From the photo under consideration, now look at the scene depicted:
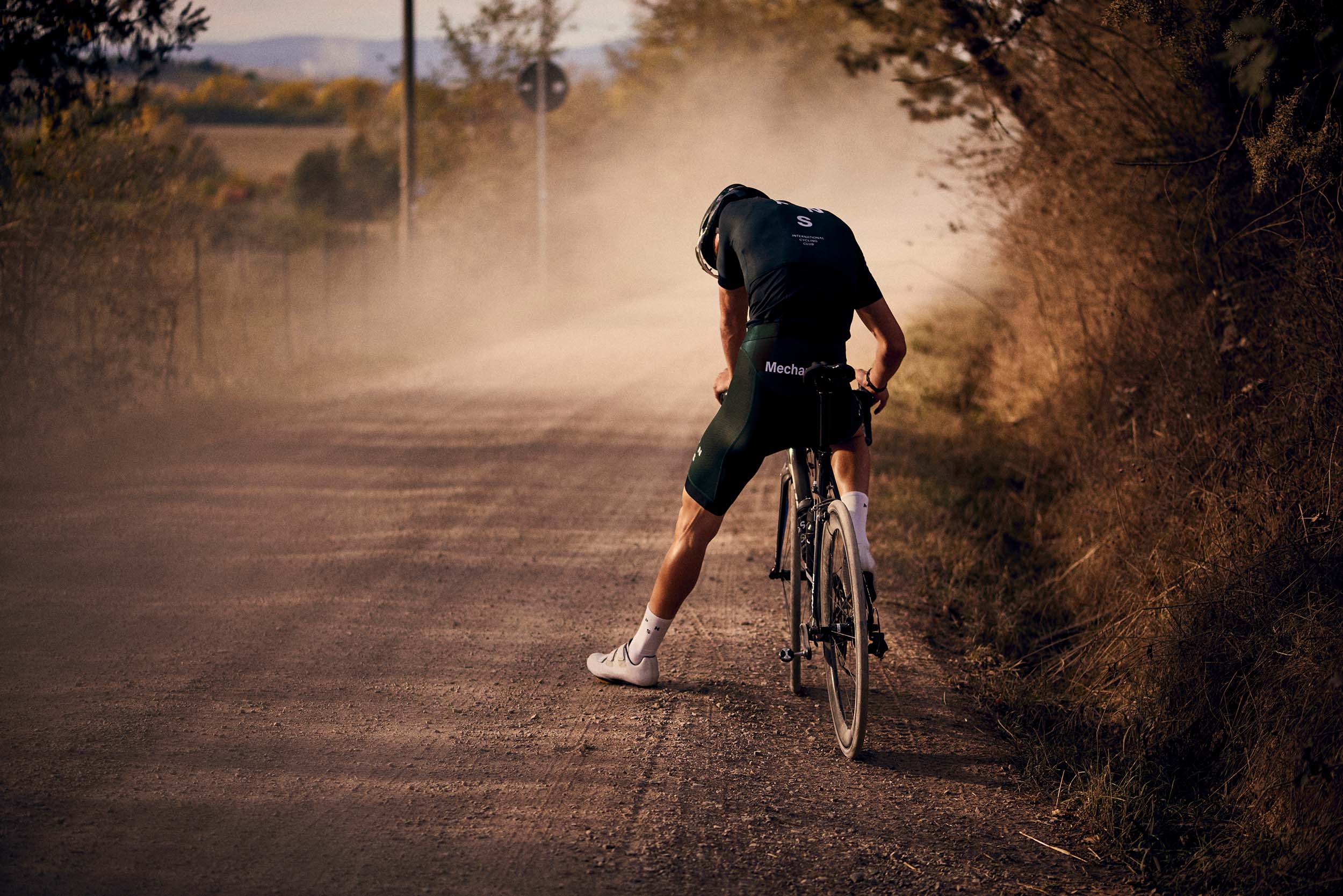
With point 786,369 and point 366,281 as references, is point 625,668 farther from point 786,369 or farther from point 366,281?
point 366,281

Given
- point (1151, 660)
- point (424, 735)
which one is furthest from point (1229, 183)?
point (424, 735)

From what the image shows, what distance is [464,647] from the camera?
492cm

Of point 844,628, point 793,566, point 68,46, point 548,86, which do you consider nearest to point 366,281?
point 548,86

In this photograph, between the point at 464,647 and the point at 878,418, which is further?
the point at 878,418

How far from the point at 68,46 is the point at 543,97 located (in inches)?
664

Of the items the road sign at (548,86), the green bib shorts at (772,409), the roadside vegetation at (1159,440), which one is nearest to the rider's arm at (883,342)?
the green bib shorts at (772,409)

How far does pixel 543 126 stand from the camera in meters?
22.8

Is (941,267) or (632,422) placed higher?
(941,267)

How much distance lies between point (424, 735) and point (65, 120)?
7458mm

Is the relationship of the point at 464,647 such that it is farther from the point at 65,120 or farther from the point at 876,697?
the point at 65,120

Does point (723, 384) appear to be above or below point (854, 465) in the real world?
above

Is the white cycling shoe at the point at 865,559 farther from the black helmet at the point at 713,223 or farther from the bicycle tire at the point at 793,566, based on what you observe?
the black helmet at the point at 713,223

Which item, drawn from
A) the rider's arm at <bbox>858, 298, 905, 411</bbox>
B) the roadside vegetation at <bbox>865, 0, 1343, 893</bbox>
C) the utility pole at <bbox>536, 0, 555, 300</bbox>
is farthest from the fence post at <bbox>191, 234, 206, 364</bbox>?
the utility pole at <bbox>536, 0, 555, 300</bbox>

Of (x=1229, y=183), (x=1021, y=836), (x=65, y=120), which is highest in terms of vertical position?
(x=65, y=120)
